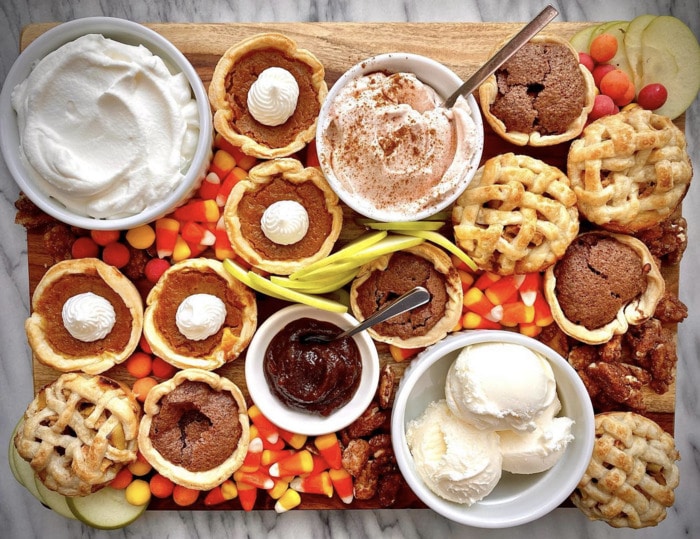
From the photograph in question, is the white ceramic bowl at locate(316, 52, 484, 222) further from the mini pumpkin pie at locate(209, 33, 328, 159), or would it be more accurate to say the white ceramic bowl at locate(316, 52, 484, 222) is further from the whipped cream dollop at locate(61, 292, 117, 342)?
the whipped cream dollop at locate(61, 292, 117, 342)

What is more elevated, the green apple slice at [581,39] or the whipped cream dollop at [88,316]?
the green apple slice at [581,39]

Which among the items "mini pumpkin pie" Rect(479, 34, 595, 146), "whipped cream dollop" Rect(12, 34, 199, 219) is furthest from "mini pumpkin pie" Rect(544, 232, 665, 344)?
"whipped cream dollop" Rect(12, 34, 199, 219)

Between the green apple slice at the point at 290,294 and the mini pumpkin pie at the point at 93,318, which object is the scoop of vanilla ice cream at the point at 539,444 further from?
the mini pumpkin pie at the point at 93,318

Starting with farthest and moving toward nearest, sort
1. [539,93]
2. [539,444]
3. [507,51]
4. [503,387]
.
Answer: [539,93], [539,444], [503,387], [507,51]

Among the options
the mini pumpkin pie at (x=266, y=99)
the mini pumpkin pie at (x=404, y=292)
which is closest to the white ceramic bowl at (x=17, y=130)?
the mini pumpkin pie at (x=266, y=99)

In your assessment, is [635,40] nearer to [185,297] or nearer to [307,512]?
[185,297]

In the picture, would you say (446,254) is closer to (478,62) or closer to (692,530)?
(478,62)

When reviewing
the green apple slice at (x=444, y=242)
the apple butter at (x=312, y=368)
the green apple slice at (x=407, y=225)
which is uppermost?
the green apple slice at (x=407, y=225)

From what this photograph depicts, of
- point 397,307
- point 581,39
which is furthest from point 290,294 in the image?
point 581,39
